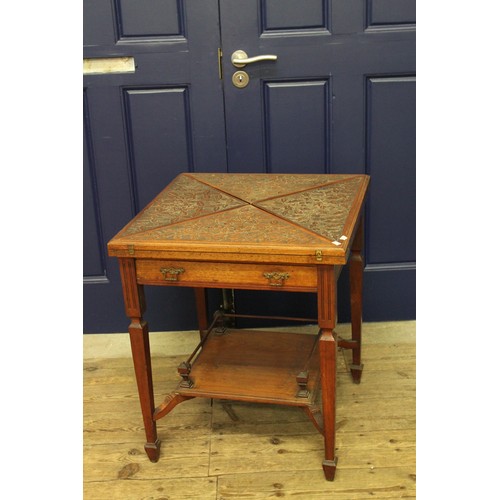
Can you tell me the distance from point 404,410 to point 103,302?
1431mm

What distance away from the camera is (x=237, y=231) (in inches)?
88.7

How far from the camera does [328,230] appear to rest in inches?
87.5

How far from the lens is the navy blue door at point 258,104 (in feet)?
9.43

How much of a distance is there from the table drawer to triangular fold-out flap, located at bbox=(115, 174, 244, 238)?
0.49 feet

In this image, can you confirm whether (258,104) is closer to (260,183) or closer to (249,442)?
(260,183)

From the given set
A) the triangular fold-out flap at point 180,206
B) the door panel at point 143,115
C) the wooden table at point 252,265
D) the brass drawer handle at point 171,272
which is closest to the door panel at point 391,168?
the wooden table at point 252,265

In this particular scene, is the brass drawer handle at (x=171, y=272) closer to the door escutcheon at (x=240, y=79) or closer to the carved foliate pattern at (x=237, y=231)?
the carved foliate pattern at (x=237, y=231)

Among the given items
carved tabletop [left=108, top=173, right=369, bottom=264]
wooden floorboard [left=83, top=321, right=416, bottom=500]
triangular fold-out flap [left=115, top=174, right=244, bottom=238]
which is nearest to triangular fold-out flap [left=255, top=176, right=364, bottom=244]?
carved tabletop [left=108, top=173, right=369, bottom=264]

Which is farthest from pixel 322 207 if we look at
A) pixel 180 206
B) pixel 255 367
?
pixel 255 367

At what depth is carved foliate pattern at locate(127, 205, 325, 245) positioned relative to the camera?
7.15ft

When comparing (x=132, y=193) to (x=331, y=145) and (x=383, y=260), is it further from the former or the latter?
(x=383, y=260)

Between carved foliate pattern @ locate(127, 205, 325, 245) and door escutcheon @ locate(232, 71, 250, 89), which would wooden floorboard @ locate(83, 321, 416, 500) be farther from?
door escutcheon @ locate(232, 71, 250, 89)
